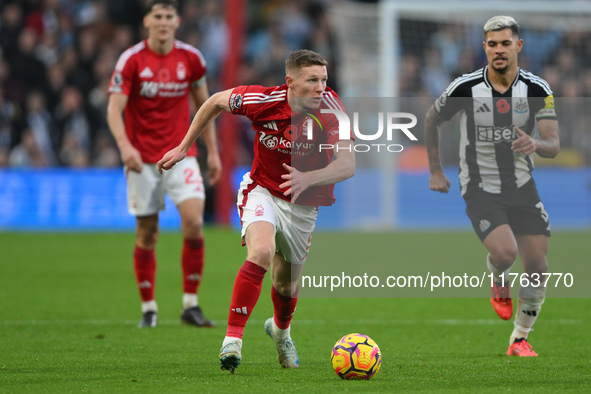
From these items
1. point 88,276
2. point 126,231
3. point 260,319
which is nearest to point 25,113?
point 126,231

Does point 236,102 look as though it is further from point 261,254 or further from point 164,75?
point 164,75

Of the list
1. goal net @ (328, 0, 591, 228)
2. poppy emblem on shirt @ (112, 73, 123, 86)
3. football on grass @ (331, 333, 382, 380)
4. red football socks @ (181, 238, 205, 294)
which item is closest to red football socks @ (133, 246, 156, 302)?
red football socks @ (181, 238, 205, 294)

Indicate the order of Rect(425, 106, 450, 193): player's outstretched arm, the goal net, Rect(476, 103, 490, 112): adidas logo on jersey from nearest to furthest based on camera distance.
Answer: Rect(476, 103, 490, 112): adidas logo on jersey → Rect(425, 106, 450, 193): player's outstretched arm → the goal net

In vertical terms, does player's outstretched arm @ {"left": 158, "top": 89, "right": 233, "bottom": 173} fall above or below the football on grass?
above

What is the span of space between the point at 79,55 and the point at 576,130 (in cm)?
949

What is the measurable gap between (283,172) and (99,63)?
42.2 feet

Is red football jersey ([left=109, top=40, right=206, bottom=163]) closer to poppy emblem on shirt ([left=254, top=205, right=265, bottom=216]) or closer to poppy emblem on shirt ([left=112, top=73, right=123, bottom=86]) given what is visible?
poppy emblem on shirt ([left=112, top=73, right=123, bottom=86])

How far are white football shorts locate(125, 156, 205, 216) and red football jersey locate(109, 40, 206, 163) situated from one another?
0.49 feet

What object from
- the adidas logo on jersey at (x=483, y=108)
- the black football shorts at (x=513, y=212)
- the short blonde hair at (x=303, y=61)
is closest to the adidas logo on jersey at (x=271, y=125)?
the short blonde hair at (x=303, y=61)

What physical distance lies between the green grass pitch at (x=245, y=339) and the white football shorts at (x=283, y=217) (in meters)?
0.72

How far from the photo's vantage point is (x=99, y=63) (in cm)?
1756

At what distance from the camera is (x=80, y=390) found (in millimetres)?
4617

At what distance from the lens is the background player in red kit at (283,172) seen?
16.8 feet

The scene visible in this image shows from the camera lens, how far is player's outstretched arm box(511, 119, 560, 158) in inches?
218
